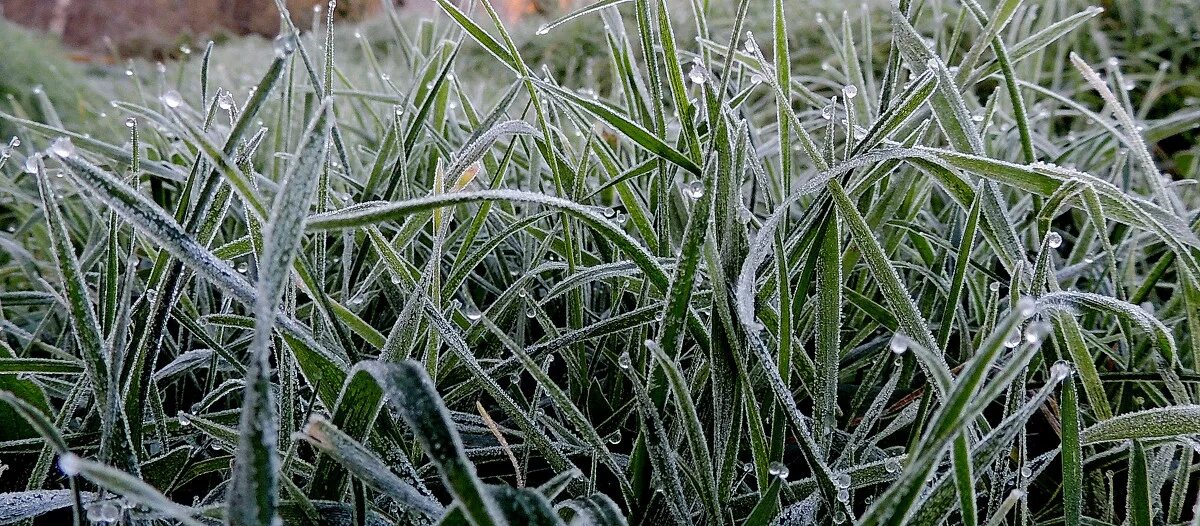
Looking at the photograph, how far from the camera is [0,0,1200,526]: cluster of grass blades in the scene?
11.5 inches

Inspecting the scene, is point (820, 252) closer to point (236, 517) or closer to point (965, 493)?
point (965, 493)

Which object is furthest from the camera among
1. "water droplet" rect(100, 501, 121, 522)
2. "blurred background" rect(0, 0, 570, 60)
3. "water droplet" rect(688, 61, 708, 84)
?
"blurred background" rect(0, 0, 570, 60)

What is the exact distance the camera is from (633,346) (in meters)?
0.48

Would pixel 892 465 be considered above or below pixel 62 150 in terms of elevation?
below

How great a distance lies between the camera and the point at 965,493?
0.29 metres

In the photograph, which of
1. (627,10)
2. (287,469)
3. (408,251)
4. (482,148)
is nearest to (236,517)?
(287,469)

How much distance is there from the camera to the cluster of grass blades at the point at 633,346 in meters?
0.29

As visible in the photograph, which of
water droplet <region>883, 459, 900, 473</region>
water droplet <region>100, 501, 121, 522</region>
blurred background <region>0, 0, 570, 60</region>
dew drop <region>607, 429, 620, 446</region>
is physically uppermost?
blurred background <region>0, 0, 570, 60</region>

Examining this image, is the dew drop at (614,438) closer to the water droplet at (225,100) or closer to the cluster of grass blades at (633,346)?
the cluster of grass blades at (633,346)

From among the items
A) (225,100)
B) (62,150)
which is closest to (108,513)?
(62,150)

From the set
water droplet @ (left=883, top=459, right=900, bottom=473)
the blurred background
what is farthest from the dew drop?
the blurred background

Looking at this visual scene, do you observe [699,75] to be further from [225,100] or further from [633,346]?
[225,100]

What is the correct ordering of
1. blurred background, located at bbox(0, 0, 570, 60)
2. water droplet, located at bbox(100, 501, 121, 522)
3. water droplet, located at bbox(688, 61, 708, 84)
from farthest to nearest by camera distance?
blurred background, located at bbox(0, 0, 570, 60), water droplet, located at bbox(688, 61, 708, 84), water droplet, located at bbox(100, 501, 121, 522)

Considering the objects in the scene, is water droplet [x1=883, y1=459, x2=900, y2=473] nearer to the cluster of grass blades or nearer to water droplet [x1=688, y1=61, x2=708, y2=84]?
the cluster of grass blades
